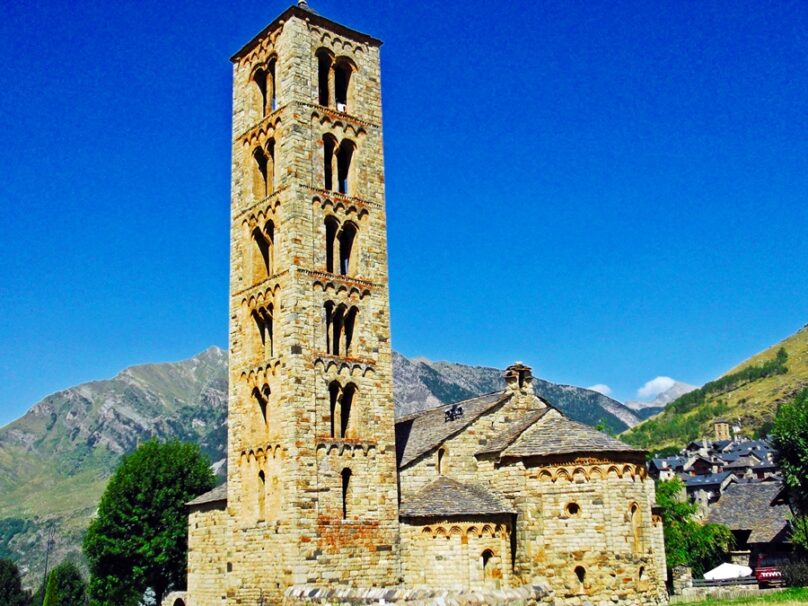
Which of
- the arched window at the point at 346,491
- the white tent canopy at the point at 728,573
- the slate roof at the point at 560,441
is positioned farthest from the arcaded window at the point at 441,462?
the white tent canopy at the point at 728,573

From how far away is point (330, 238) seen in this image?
35688 mm

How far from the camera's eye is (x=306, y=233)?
34188 millimetres

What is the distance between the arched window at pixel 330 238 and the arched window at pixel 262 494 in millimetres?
8859

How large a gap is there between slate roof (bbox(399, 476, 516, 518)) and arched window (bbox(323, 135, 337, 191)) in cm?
1360

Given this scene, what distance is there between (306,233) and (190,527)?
18.0 meters

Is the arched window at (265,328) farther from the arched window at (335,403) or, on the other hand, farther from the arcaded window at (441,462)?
the arcaded window at (441,462)

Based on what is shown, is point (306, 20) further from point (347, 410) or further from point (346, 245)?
point (347, 410)

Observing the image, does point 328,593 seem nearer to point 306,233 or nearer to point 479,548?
point 479,548

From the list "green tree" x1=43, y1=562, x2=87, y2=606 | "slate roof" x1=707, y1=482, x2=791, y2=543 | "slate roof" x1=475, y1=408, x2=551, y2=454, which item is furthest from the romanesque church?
"green tree" x1=43, y1=562, x2=87, y2=606

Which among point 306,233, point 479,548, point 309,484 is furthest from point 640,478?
point 306,233

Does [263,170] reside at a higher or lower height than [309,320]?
higher

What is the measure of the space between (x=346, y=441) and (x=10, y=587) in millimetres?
57746

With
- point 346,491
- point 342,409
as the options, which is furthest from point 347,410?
point 346,491

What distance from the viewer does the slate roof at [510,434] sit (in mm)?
36500
